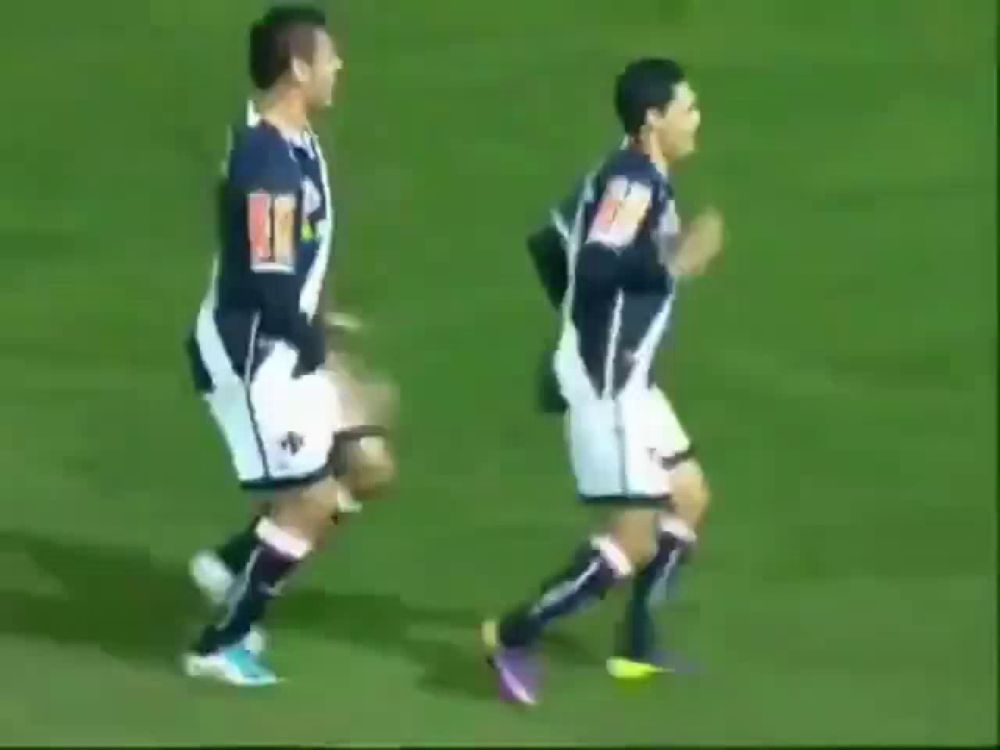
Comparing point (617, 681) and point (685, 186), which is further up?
point (685, 186)

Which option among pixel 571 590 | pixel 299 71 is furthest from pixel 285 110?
pixel 571 590

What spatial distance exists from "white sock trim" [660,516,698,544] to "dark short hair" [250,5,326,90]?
0.72 m

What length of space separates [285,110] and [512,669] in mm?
741

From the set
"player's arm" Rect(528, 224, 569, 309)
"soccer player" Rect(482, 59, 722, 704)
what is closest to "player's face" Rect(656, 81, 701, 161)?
"soccer player" Rect(482, 59, 722, 704)

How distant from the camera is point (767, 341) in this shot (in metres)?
3.41

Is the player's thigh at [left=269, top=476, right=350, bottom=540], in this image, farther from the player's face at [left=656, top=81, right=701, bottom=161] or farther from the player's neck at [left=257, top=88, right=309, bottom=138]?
the player's face at [left=656, top=81, right=701, bottom=161]

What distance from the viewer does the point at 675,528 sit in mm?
2631

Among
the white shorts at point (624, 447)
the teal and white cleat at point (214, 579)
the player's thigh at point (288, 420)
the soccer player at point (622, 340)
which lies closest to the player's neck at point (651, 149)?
the soccer player at point (622, 340)

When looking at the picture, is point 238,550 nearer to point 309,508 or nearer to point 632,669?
point 309,508

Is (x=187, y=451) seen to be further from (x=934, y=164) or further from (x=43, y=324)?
(x=934, y=164)

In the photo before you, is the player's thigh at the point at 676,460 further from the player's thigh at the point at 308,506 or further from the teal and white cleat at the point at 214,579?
the teal and white cleat at the point at 214,579

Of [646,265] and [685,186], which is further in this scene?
[685,186]

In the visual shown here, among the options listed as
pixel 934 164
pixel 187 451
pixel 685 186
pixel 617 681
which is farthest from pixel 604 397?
pixel 934 164

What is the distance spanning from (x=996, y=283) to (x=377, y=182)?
3.49 feet
